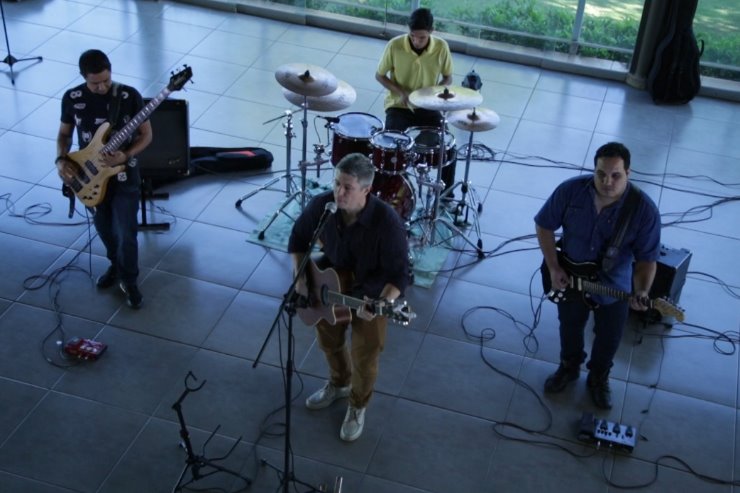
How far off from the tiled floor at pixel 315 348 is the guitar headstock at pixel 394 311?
105 centimetres

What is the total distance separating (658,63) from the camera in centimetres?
855

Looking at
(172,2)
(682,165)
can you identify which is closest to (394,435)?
(682,165)

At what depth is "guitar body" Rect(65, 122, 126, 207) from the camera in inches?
207

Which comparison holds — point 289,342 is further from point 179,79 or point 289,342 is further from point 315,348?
point 179,79

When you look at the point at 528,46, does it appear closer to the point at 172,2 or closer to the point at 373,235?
the point at 172,2

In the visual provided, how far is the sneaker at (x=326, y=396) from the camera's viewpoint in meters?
5.03

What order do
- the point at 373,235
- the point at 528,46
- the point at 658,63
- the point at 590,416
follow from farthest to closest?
the point at 528,46 < the point at 658,63 < the point at 590,416 < the point at 373,235

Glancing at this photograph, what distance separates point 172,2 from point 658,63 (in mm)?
5085

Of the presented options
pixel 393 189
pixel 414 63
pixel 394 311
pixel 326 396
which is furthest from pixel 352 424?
pixel 414 63

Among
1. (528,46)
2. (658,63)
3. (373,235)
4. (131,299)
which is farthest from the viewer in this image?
(528,46)

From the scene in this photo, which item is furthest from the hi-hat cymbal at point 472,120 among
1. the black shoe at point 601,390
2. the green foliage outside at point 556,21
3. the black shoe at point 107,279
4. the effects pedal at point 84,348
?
the green foliage outside at point 556,21

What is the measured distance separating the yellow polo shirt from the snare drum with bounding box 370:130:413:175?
2.50 feet

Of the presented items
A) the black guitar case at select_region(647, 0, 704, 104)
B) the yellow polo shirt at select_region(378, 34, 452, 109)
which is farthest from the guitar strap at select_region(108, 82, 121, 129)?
the black guitar case at select_region(647, 0, 704, 104)

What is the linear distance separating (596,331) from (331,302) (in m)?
1.60
